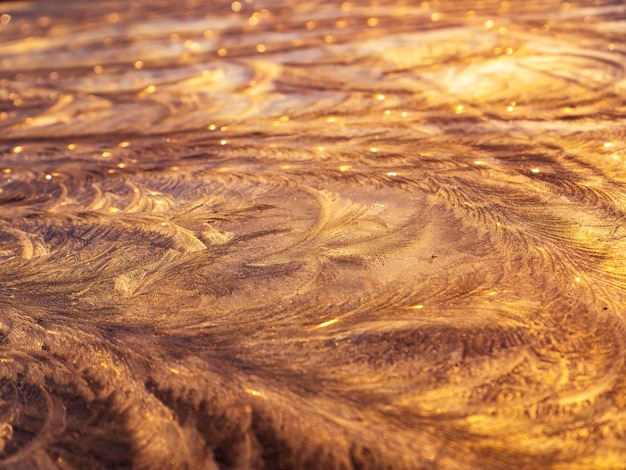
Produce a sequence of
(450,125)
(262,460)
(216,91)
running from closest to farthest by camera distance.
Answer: (262,460), (450,125), (216,91)

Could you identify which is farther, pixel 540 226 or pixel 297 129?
pixel 297 129

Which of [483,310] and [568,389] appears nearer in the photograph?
[568,389]

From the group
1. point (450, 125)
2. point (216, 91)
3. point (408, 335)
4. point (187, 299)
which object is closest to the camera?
point (408, 335)

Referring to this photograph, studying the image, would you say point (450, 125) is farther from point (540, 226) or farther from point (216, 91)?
point (216, 91)

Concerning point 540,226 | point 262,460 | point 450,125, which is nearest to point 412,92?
point 450,125

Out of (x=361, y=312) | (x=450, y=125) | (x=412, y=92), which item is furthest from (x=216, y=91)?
(x=361, y=312)

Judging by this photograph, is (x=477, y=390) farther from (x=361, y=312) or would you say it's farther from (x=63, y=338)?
(x=63, y=338)

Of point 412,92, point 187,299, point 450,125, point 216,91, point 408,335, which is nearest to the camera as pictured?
point 408,335

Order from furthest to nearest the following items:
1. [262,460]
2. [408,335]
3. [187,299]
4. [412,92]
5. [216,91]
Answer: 1. [216,91]
2. [412,92]
3. [187,299]
4. [408,335]
5. [262,460]
